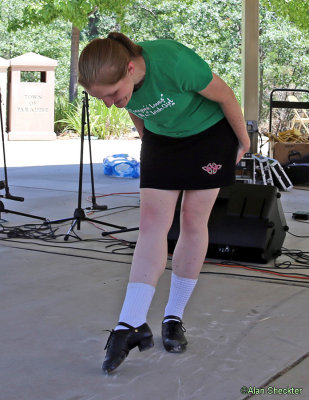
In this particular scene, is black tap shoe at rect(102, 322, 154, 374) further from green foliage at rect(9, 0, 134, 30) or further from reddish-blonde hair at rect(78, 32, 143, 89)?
green foliage at rect(9, 0, 134, 30)

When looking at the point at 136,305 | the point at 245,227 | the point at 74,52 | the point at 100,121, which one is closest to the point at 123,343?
the point at 136,305

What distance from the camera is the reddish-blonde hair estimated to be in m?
2.23

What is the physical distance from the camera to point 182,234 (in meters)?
2.76

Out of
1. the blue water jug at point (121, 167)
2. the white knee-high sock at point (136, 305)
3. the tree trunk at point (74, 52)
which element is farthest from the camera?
the tree trunk at point (74, 52)

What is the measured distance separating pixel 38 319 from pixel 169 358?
0.81 m

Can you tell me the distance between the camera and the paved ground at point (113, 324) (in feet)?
7.81

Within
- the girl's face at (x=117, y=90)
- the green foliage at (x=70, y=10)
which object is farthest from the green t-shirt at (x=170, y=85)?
the green foliage at (x=70, y=10)

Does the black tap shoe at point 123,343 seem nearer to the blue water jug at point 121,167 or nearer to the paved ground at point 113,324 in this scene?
the paved ground at point 113,324

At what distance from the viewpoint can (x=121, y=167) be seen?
9500 mm

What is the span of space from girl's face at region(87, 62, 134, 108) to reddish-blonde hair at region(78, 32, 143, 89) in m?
0.02

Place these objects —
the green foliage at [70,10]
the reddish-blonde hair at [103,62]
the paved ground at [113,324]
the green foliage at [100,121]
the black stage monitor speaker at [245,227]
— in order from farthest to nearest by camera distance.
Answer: the green foliage at [100,121] < the green foliage at [70,10] < the black stage monitor speaker at [245,227] < the paved ground at [113,324] < the reddish-blonde hair at [103,62]

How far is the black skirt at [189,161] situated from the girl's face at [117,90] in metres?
0.40

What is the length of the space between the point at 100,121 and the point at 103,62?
556 inches

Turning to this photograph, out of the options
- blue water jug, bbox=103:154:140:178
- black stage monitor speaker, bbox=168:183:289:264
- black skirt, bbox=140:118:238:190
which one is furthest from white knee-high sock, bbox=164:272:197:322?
blue water jug, bbox=103:154:140:178
